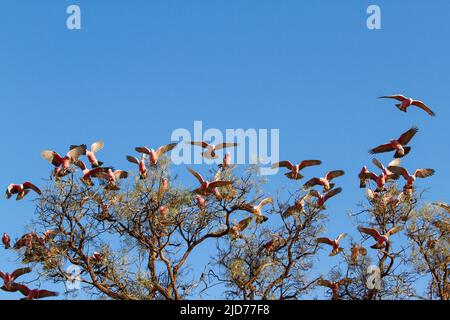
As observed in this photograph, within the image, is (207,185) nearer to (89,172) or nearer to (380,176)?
(89,172)

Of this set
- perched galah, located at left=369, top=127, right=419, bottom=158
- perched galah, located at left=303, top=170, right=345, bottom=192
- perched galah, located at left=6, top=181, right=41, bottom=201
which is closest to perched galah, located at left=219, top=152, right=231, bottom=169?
perched galah, located at left=303, top=170, right=345, bottom=192

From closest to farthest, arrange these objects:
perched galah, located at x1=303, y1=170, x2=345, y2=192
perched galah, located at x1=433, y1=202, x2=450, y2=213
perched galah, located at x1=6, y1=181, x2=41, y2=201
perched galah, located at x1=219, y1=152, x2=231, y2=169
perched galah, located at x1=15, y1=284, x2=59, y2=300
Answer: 1. perched galah, located at x1=15, y1=284, x2=59, y2=300
2. perched galah, located at x1=6, y1=181, x2=41, y2=201
3. perched galah, located at x1=219, y1=152, x2=231, y2=169
4. perched galah, located at x1=303, y1=170, x2=345, y2=192
5. perched galah, located at x1=433, y1=202, x2=450, y2=213

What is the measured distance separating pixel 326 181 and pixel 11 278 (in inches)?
386

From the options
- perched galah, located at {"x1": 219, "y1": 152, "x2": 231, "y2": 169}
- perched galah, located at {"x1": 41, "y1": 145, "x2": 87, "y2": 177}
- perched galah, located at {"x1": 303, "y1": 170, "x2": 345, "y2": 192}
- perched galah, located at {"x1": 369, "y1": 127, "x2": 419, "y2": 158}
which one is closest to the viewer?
perched galah, located at {"x1": 41, "y1": 145, "x2": 87, "y2": 177}

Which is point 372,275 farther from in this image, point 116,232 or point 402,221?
point 116,232

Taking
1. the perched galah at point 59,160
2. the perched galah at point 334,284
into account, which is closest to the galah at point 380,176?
the perched galah at point 334,284

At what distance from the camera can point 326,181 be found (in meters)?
21.7

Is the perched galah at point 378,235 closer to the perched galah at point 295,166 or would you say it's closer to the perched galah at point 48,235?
the perched galah at point 295,166

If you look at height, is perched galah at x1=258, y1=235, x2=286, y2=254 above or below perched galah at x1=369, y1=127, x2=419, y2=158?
below

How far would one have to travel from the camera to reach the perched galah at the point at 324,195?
2123cm

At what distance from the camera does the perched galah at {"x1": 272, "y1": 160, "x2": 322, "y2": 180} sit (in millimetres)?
22312

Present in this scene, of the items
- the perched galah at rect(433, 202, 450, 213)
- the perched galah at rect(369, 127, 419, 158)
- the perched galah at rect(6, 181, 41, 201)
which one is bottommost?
the perched galah at rect(433, 202, 450, 213)

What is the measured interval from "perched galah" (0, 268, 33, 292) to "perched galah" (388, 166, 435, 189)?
1177 centimetres

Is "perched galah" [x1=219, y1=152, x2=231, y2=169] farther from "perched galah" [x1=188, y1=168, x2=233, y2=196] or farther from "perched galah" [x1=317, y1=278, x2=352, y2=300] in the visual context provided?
"perched galah" [x1=317, y1=278, x2=352, y2=300]
